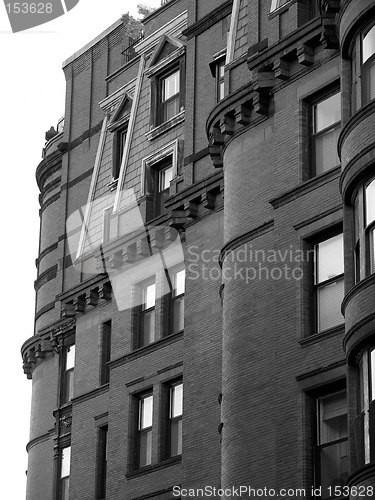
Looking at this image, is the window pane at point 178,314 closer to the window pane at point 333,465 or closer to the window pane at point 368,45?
the window pane at point 333,465

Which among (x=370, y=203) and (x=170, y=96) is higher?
(x=170, y=96)

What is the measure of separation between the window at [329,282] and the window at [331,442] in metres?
1.71

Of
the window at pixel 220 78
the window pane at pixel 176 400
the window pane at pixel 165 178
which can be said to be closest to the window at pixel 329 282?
the window pane at pixel 176 400

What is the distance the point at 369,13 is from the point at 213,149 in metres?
9.04

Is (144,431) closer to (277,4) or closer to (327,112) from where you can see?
(327,112)

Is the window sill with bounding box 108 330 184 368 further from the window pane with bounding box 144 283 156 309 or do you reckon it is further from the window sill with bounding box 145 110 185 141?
the window sill with bounding box 145 110 185 141

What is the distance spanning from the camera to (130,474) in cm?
3906

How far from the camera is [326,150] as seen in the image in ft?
106

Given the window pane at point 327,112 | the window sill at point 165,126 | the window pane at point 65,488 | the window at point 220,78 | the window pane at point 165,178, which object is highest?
the window sill at point 165,126

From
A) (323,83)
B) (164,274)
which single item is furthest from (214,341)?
(323,83)

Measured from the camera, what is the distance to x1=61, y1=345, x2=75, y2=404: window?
46.5 metres

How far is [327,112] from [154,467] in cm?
1152

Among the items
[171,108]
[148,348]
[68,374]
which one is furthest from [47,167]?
[148,348]

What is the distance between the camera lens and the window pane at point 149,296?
135 feet
